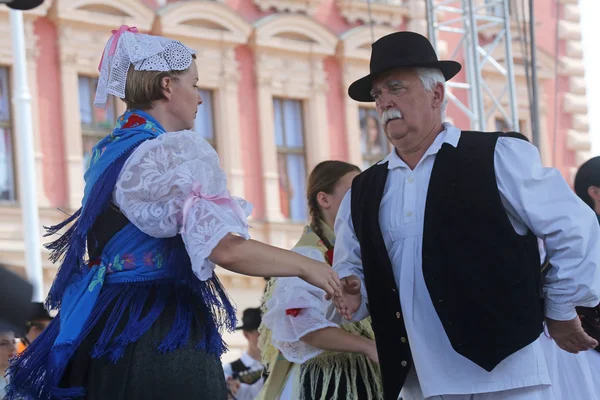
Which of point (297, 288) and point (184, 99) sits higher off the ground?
Answer: point (184, 99)

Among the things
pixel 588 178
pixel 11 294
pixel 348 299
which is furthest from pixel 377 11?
pixel 11 294

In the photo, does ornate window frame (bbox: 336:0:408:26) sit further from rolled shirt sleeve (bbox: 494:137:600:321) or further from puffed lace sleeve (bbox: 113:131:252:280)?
puffed lace sleeve (bbox: 113:131:252:280)

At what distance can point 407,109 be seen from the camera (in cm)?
436

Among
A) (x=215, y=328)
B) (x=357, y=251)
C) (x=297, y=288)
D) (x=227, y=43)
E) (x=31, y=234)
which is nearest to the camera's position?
(x=215, y=328)

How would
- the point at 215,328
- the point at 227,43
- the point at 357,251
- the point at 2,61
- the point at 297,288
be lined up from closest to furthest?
the point at 215,328
the point at 357,251
the point at 297,288
the point at 2,61
the point at 227,43

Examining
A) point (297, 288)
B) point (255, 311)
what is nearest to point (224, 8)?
point (255, 311)

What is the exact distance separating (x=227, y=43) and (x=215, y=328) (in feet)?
46.2

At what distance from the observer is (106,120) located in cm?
1653

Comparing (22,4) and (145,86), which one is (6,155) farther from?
(145,86)

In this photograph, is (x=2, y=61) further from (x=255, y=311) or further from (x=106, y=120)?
(x=255, y=311)

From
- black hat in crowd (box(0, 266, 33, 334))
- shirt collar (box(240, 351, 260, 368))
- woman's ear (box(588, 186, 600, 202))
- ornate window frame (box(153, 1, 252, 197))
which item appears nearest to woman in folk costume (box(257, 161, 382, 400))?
woman's ear (box(588, 186, 600, 202))

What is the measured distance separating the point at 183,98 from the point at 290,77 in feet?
47.7

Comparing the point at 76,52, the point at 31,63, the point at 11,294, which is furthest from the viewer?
the point at 76,52

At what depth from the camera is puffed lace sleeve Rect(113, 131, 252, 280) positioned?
11.8 feet
